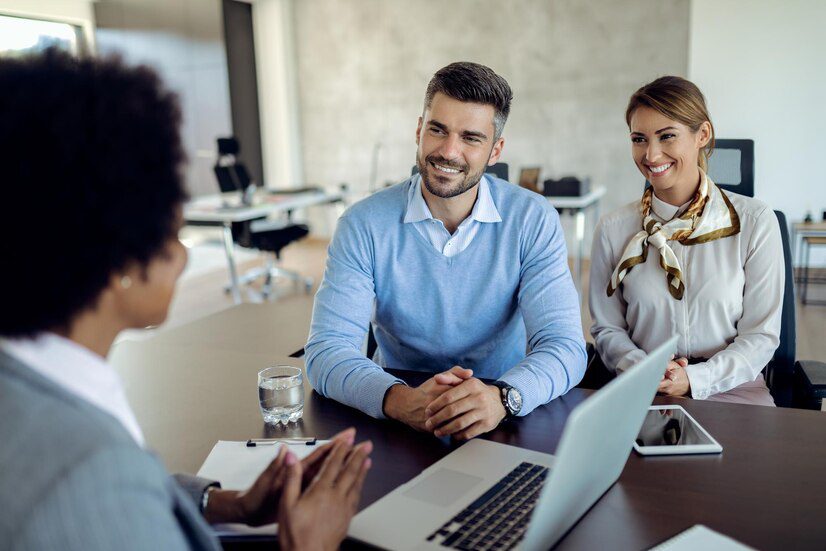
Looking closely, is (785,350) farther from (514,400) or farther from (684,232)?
(514,400)

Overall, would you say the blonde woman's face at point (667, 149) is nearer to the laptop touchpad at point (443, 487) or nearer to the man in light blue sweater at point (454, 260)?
the man in light blue sweater at point (454, 260)

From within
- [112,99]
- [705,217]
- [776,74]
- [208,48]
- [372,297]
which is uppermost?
[208,48]

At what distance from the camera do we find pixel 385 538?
88 cm

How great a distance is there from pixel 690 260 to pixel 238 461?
51.4 inches

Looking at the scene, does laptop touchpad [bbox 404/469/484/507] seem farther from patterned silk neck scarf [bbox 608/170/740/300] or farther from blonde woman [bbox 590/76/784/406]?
patterned silk neck scarf [bbox 608/170/740/300]

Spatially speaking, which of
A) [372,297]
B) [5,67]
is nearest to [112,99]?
[5,67]

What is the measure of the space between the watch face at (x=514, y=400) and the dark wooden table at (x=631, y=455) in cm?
3

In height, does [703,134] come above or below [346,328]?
above

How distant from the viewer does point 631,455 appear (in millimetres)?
1106

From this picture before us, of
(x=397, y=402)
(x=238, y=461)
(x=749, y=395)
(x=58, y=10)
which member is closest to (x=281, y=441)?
(x=238, y=461)

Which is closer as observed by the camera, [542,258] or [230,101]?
[542,258]

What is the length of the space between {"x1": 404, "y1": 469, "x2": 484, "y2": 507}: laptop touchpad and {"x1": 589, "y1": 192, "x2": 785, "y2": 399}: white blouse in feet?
2.86

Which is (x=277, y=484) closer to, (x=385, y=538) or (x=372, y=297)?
(x=385, y=538)

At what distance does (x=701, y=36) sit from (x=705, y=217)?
14.5 ft
